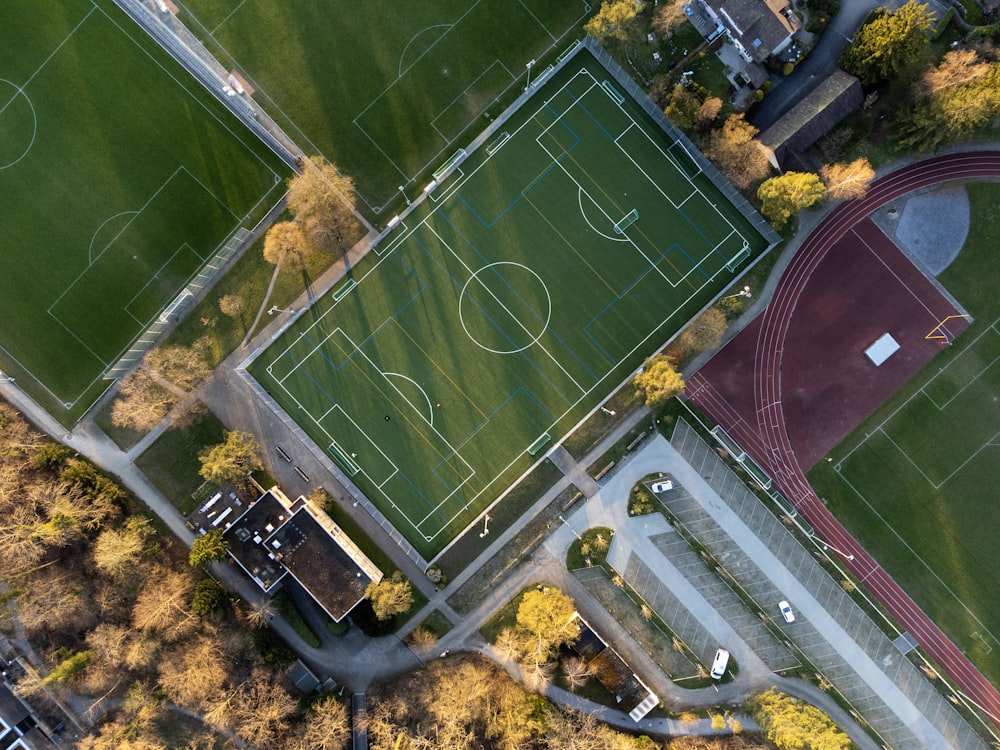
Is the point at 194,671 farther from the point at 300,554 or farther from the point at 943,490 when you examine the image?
the point at 943,490

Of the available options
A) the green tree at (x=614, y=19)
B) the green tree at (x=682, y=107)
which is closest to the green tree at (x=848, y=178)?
the green tree at (x=682, y=107)

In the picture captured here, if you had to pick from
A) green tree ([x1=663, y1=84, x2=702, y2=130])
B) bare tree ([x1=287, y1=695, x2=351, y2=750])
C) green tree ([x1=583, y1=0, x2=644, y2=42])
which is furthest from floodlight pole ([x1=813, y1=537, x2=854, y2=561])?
green tree ([x1=583, y1=0, x2=644, y2=42])

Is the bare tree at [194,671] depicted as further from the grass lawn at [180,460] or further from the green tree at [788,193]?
Answer: the green tree at [788,193]

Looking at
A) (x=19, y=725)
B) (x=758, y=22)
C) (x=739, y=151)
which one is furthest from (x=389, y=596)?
(x=758, y=22)

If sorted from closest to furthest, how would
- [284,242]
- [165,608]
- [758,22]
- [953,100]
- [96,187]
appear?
[953,100] < [758,22] < [165,608] < [284,242] < [96,187]

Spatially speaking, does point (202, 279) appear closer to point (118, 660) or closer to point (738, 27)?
point (118, 660)

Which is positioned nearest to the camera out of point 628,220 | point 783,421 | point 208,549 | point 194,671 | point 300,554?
point 194,671

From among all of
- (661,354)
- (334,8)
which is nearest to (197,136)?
(334,8)
